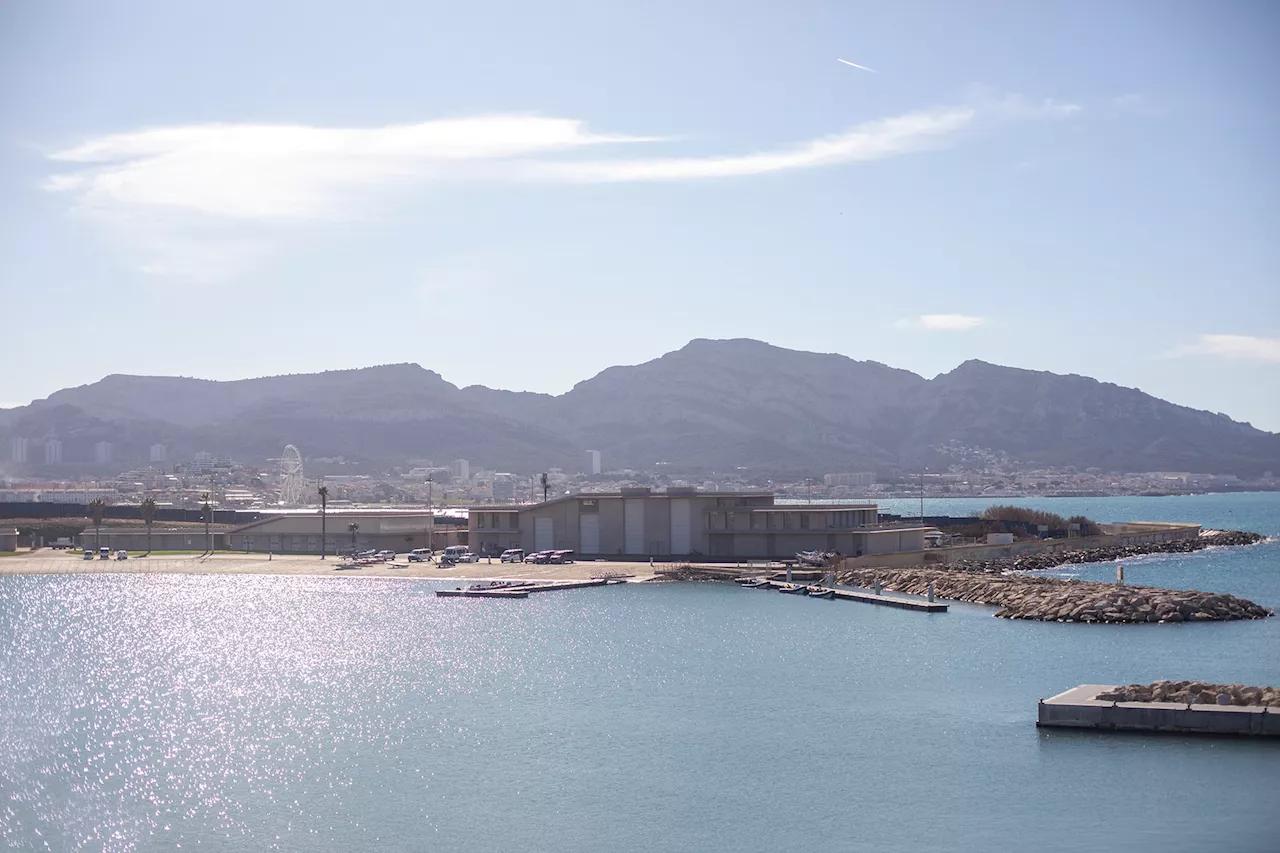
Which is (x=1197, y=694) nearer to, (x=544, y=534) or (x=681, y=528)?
(x=681, y=528)

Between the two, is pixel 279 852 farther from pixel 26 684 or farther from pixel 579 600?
pixel 579 600

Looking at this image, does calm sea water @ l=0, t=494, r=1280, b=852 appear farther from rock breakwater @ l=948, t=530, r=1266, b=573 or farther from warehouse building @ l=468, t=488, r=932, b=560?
warehouse building @ l=468, t=488, r=932, b=560

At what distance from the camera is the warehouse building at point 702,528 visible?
9656 cm

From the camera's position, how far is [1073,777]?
1372 inches

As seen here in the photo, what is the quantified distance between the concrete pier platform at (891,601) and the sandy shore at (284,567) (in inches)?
579

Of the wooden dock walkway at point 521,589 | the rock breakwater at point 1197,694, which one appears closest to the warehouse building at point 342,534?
the wooden dock walkway at point 521,589

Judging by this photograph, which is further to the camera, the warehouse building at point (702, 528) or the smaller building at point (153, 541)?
the smaller building at point (153, 541)

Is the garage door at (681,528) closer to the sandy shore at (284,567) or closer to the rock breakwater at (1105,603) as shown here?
the sandy shore at (284,567)

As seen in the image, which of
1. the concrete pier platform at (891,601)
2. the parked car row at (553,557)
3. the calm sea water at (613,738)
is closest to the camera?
the calm sea water at (613,738)

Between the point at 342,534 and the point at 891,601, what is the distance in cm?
6124

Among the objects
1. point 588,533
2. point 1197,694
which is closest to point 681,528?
point 588,533

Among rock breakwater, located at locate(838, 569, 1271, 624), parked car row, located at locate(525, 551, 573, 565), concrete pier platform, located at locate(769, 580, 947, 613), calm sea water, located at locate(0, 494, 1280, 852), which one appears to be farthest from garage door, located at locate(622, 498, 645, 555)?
rock breakwater, located at locate(838, 569, 1271, 624)

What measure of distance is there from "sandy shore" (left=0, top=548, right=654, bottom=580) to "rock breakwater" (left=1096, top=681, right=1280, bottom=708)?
49880mm

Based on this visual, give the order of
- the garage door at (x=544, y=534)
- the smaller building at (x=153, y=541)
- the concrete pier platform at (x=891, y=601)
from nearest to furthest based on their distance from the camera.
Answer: the concrete pier platform at (x=891, y=601) < the garage door at (x=544, y=534) < the smaller building at (x=153, y=541)
